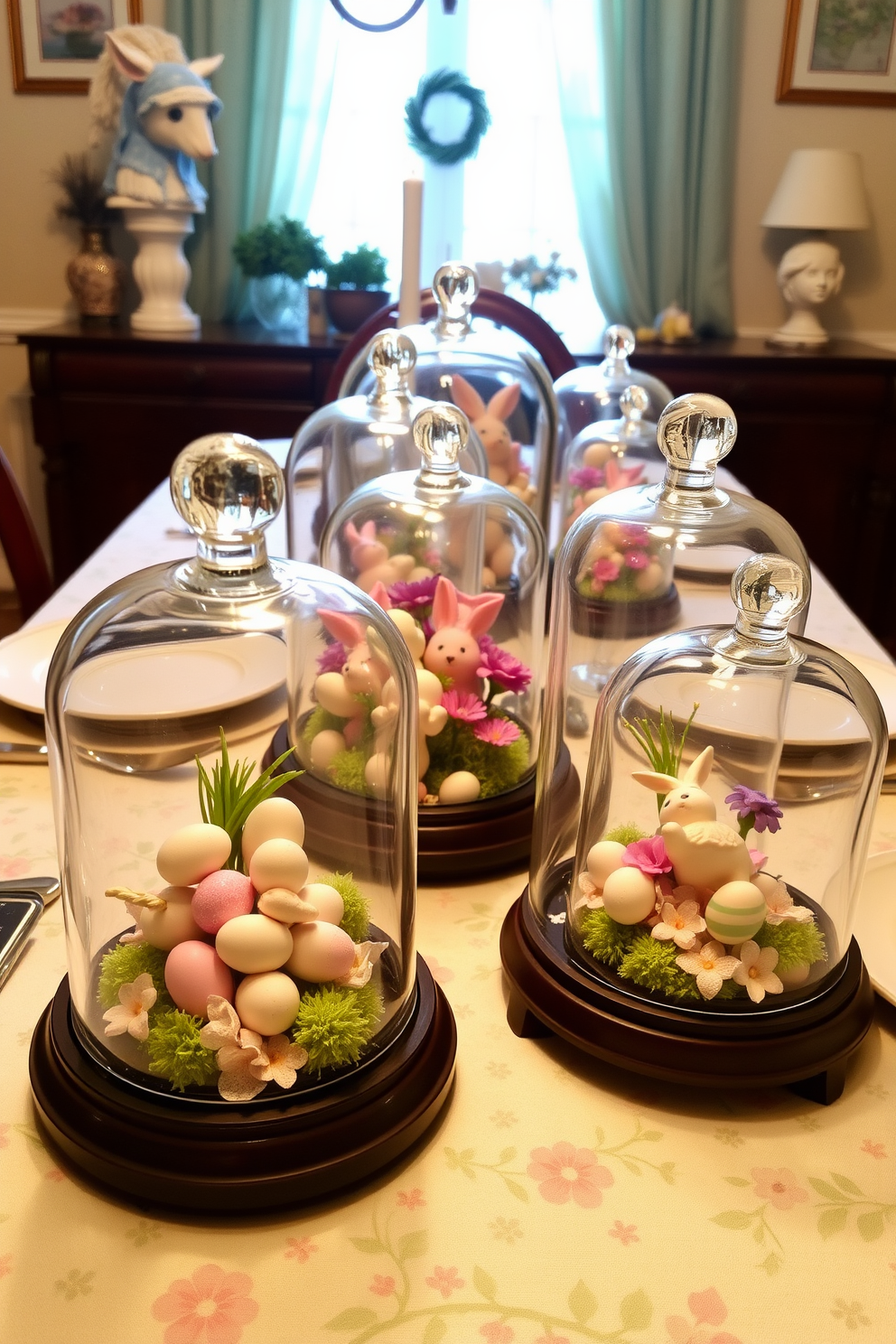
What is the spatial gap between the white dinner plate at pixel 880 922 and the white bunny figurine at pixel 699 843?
0.44 ft

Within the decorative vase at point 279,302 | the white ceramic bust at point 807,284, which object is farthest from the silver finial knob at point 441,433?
the white ceramic bust at point 807,284

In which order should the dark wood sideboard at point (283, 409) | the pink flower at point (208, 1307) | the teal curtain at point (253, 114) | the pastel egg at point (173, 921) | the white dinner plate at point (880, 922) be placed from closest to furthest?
the pink flower at point (208, 1307) → the pastel egg at point (173, 921) → the white dinner plate at point (880, 922) → the dark wood sideboard at point (283, 409) → the teal curtain at point (253, 114)

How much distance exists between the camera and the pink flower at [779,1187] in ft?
1.79

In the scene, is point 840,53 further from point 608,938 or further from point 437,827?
point 608,938

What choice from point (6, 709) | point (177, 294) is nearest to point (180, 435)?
point (177, 294)

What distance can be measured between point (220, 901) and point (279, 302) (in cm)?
272

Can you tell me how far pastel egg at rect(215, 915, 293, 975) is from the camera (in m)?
0.54

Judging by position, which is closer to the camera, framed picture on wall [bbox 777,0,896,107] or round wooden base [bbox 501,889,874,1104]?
round wooden base [bbox 501,889,874,1104]

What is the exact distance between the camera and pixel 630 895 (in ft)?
2.04

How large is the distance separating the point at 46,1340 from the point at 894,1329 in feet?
1.15

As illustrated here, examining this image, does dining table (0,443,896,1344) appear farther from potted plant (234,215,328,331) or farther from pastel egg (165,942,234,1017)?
potted plant (234,215,328,331)

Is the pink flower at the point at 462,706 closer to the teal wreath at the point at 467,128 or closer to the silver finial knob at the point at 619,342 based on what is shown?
the silver finial knob at the point at 619,342

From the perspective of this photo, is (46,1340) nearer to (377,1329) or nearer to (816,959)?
(377,1329)

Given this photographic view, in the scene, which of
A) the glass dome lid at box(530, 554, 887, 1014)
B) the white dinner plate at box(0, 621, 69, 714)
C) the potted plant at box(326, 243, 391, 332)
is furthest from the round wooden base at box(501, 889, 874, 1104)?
the potted plant at box(326, 243, 391, 332)
